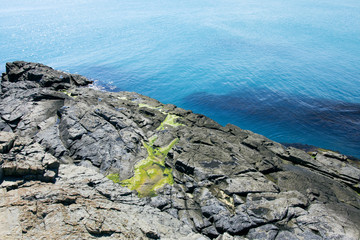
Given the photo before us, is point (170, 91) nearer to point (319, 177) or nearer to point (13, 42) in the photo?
point (319, 177)

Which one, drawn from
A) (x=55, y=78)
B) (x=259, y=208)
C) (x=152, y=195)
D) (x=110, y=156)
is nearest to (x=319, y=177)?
(x=259, y=208)

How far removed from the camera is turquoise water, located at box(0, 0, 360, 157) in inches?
1150

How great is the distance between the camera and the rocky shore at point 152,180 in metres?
10.1

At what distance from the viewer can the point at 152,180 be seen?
1603 cm

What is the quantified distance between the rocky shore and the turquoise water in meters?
Answer: 8.11

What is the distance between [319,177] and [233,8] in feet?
264

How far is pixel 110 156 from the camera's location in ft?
56.5

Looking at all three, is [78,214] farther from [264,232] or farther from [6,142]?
[264,232]

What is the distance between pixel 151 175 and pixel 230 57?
36498 millimetres

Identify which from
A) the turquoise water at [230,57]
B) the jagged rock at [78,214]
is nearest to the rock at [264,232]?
the jagged rock at [78,214]

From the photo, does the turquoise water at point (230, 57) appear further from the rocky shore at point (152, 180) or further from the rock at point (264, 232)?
the rock at point (264, 232)

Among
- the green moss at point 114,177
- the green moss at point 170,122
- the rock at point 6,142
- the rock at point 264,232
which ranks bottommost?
the rock at point 264,232

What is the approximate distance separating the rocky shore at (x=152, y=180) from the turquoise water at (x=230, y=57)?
8110 mm

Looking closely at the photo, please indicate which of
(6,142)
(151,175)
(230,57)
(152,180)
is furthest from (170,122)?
(230,57)
